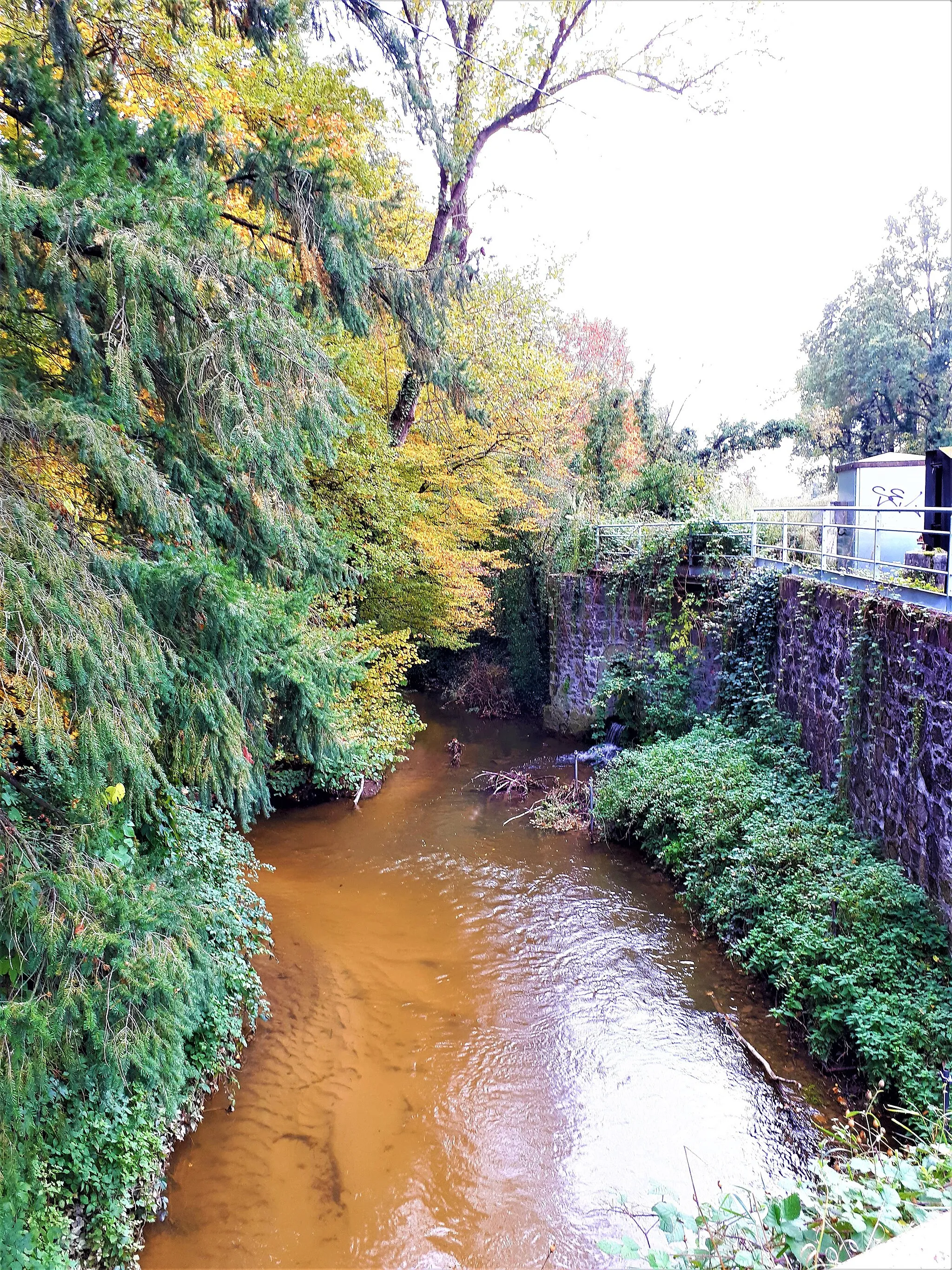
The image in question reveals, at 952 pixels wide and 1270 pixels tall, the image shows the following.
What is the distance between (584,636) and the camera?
13570 millimetres

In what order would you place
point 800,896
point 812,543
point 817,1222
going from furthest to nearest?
point 812,543, point 800,896, point 817,1222

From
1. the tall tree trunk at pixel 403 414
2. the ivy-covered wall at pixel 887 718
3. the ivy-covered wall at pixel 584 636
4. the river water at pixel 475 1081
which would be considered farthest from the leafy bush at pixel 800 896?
the tall tree trunk at pixel 403 414

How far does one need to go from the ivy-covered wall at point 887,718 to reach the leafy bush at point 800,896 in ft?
0.82

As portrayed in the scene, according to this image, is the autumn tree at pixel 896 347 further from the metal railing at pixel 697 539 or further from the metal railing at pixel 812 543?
the metal railing at pixel 697 539

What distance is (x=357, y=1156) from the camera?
14.2ft

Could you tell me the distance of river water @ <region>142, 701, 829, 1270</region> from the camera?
3.87 meters

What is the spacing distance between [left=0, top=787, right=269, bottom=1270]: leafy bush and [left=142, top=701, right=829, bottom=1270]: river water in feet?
1.38

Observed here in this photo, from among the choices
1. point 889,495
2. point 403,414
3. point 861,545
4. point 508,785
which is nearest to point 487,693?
point 508,785

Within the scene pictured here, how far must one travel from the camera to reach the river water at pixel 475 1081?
3865mm

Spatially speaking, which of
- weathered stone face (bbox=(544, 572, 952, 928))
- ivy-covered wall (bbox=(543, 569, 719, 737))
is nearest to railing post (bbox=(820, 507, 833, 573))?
weathered stone face (bbox=(544, 572, 952, 928))

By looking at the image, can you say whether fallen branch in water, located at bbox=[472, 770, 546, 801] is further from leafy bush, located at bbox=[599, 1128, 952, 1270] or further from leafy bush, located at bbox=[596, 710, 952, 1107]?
leafy bush, located at bbox=[599, 1128, 952, 1270]

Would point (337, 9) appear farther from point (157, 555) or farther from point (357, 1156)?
point (357, 1156)

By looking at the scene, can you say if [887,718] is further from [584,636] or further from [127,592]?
[584,636]

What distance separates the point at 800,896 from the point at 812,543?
7.78m
